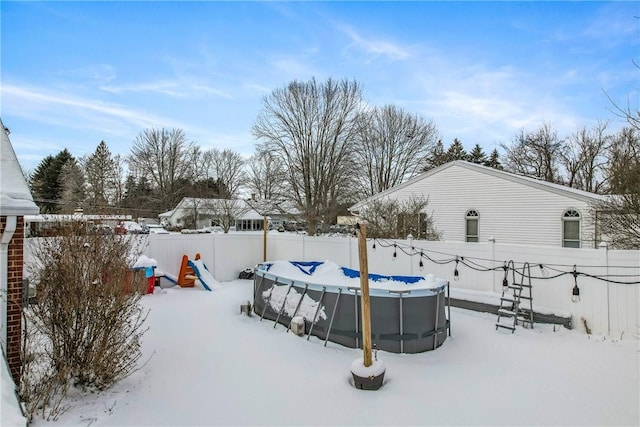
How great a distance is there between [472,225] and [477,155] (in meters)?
24.0

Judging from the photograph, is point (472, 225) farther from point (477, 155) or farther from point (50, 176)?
point (50, 176)

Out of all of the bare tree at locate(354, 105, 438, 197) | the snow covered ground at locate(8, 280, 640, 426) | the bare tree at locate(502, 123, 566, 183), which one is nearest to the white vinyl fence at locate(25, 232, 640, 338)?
the snow covered ground at locate(8, 280, 640, 426)

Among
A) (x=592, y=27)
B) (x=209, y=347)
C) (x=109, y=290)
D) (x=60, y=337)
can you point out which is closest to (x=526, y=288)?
(x=592, y=27)

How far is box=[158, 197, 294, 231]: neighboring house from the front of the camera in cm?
3216

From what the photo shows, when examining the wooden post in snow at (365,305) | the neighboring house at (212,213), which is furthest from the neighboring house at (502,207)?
the neighboring house at (212,213)

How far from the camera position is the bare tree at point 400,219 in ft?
44.2

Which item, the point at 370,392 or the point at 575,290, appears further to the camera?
the point at 575,290

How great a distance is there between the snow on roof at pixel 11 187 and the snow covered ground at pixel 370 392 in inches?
85.9

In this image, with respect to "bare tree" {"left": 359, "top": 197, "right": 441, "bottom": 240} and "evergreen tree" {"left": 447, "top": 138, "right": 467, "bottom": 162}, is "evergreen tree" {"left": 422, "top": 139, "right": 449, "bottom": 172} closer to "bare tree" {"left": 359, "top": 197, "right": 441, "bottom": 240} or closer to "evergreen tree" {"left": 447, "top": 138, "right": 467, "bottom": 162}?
"evergreen tree" {"left": 447, "top": 138, "right": 467, "bottom": 162}

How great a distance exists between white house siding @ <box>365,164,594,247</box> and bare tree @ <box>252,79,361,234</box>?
601 cm

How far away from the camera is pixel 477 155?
3506cm

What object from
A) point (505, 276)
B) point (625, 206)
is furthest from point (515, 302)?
point (625, 206)

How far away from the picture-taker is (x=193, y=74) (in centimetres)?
1091

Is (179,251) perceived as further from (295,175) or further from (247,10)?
(295,175)
